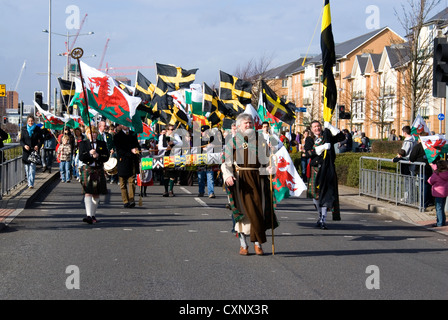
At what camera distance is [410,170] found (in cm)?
1508

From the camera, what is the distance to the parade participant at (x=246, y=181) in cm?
885

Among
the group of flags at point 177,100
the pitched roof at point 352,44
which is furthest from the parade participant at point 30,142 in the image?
the pitched roof at point 352,44

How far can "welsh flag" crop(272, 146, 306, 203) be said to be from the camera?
1070 centimetres

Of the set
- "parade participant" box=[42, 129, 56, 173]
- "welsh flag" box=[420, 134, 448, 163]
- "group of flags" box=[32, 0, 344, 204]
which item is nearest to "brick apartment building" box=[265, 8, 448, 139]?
"group of flags" box=[32, 0, 344, 204]

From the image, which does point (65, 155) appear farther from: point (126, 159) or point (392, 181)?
point (392, 181)

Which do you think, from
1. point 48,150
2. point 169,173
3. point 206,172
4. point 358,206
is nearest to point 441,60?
point 358,206

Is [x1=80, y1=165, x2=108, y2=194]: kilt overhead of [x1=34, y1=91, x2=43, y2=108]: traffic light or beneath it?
beneath

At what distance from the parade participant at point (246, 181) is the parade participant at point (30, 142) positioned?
10.1 m

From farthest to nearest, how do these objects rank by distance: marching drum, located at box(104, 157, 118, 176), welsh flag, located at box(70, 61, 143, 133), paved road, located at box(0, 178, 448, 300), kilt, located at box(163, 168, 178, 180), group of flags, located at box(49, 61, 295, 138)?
kilt, located at box(163, 168, 178, 180) → marching drum, located at box(104, 157, 118, 176) → group of flags, located at box(49, 61, 295, 138) → welsh flag, located at box(70, 61, 143, 133) → paved road, located at box(0, 178, 448, 300)

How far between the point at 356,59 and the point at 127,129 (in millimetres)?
72237

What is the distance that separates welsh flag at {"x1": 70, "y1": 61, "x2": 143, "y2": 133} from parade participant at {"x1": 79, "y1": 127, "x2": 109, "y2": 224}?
98 centimetres

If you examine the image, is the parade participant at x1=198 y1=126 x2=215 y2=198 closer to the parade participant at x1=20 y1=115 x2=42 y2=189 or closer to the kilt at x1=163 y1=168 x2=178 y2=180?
the kilt at x1=163 y1=168 x2=178 y2=180

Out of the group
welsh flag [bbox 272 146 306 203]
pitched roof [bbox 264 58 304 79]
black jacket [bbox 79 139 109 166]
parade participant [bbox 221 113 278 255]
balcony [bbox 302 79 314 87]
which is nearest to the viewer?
parade participant [bbox 221 113 278 255]
